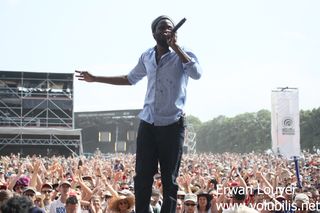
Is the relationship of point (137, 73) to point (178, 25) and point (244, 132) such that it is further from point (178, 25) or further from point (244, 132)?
point (244, 132)

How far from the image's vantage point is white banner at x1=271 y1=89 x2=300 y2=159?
31.2m

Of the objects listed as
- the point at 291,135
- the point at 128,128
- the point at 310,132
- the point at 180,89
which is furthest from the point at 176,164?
the point at 310,132

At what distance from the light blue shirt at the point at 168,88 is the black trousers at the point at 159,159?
0.06 meters

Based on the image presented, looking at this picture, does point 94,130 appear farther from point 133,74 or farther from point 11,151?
point 133,74

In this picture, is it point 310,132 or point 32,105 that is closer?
point 32,105

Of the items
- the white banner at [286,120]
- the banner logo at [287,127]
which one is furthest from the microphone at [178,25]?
the banner logo at [287,127]

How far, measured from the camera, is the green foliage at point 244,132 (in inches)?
3339

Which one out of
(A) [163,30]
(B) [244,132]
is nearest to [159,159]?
(A) [163,30]

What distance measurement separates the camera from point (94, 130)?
80.6 meters

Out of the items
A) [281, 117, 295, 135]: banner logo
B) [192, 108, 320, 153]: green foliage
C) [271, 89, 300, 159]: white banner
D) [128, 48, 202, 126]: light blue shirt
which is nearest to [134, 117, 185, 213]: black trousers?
[128, 48, 202, 126]: light blue shirt

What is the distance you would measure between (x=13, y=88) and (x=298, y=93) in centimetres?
2157

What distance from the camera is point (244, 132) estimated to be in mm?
109500

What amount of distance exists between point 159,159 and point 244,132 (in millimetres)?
107287

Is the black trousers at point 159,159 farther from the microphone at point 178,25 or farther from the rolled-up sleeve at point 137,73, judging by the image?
the microphone at point 178,25
